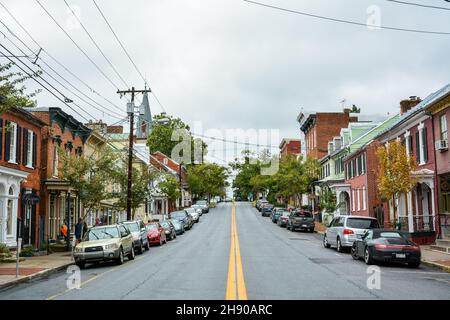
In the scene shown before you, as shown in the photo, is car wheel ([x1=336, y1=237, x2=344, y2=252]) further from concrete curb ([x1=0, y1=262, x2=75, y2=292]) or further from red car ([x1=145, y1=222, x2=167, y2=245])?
concrete curb ([x1=0, y1=262, x2=75, y2=292])

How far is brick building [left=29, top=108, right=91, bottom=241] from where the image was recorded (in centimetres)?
3241

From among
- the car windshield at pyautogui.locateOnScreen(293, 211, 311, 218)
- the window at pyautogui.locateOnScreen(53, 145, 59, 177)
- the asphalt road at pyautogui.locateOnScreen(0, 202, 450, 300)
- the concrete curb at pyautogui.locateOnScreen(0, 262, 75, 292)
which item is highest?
the window at pyautogui.locateOnScreen(53, 145, 59, 177)

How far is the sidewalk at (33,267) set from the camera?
17.8 m

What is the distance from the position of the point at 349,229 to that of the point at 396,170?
3.99 meters

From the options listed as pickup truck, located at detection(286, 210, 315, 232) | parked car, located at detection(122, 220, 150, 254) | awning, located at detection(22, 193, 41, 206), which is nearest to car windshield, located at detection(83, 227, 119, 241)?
parked car, located at detection(122, 220, 150, 254)

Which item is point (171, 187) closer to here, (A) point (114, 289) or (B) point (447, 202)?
(B) point (447, 202)

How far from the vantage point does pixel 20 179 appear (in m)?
28.1

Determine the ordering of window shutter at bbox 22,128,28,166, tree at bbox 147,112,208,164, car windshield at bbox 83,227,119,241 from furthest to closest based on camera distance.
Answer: tree at bbox 147,112,208,164, window shutter at bbox 22,128,28,166, car windshield at bbox 83,227,119,241

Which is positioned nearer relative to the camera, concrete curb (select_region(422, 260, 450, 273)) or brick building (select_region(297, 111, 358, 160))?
concrete curb (select_region(422, 260, 450, 273))

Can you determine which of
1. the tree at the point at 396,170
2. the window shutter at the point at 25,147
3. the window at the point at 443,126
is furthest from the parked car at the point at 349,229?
the window shutter at the point at 25,147

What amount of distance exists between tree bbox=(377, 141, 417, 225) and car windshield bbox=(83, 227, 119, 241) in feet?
45.0

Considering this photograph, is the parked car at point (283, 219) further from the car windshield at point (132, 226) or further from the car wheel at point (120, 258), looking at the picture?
the car wheel at point (120, 258)
